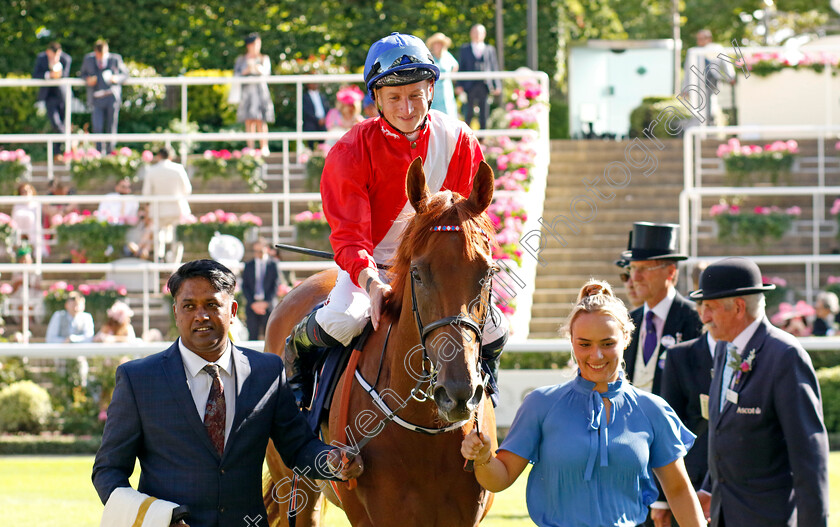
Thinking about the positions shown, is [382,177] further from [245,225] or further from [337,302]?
[245,225]

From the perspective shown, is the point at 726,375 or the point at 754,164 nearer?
the point at 726,375

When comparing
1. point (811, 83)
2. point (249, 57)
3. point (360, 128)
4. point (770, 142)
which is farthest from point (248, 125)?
point (360, 128)

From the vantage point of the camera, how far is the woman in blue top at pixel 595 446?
331cm

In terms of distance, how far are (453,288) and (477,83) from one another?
43.1 feet

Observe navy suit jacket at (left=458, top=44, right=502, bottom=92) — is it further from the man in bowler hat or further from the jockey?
the jockey

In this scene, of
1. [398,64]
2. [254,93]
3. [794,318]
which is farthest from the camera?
[254,93]

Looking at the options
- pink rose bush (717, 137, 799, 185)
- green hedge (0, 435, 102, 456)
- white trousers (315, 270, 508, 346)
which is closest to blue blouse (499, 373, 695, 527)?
white trousers (315, 270, 508, 346)

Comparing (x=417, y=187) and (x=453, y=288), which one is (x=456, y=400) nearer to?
(x=453, y=288)

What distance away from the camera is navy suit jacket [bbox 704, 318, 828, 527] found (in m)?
4.18

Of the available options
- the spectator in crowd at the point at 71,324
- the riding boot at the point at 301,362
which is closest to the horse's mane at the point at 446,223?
the riding boot at the point at 301,362

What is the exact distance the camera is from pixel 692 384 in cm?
512

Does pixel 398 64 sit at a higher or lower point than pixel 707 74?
lower

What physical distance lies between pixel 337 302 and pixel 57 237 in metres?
11.0

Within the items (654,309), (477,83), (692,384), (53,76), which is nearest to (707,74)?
(477,83)
